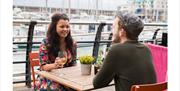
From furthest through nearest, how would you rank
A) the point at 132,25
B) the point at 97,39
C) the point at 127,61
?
the point at 97,39, the point at 132,25, the point at 127,61

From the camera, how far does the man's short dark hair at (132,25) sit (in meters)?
2.09

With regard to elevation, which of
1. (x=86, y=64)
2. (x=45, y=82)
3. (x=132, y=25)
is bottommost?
(x=45, y=82)

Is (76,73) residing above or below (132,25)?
below

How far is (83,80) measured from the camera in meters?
2.46

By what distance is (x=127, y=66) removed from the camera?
78.7 inches

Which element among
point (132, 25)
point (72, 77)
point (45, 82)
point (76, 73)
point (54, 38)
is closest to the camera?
point (132, 25)

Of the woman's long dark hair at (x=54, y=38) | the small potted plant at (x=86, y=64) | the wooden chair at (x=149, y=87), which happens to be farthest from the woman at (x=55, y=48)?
the wooden chair at (x=149, y=87)

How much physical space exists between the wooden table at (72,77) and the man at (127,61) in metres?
0.19

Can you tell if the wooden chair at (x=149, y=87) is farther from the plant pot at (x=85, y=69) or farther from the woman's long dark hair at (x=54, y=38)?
the woman's long dark hair at (x=54, y=38)

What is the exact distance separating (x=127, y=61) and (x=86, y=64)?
2.40ft

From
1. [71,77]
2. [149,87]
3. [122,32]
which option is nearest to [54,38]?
[71,77]

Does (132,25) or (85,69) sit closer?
(132,25)

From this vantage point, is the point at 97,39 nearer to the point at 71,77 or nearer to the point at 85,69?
the point at 85,69

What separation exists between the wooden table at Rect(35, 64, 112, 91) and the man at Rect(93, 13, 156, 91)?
193mm
